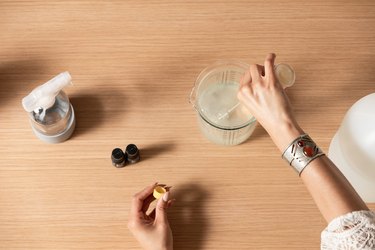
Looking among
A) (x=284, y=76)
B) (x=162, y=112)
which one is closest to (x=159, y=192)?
(x=162, y=112)

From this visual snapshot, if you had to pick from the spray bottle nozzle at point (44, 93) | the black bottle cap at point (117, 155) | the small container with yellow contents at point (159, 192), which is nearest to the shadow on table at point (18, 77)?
the spray bottle nozzle at point (44, 93)

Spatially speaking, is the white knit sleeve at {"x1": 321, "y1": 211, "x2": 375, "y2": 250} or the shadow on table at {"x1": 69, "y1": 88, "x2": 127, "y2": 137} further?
the shadow on table at {"x1": 69, "y1": 88, "x2": 127, "y2": 137}

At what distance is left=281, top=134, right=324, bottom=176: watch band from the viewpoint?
79 cm

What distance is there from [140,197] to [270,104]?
0.29 metres

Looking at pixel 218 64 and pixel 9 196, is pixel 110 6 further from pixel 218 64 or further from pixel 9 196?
pixel 9 196

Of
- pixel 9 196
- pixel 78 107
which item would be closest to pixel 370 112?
pixel 78 107

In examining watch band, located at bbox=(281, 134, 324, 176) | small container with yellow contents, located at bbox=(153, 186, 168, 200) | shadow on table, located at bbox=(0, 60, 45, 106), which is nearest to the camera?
watch band, located at bbox=(281, 134, 324, 176)

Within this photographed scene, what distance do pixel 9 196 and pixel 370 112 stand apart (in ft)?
2.28

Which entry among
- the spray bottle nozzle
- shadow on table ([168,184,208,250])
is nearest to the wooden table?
shadow on table ([168,184,208,250])

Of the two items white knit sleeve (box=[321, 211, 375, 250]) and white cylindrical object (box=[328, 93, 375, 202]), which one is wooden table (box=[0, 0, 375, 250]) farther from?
white knit sleeve (box=[321, 211, 375, 250])

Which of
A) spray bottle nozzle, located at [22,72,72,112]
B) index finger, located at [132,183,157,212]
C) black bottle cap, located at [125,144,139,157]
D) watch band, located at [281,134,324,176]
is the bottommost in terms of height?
index finger, located at [132,183,157,212]

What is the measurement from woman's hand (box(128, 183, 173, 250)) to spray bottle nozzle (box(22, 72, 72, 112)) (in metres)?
0.24

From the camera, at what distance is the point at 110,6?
1082 millimetres

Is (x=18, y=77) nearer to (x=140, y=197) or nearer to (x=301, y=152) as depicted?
(x=140, y=197)
